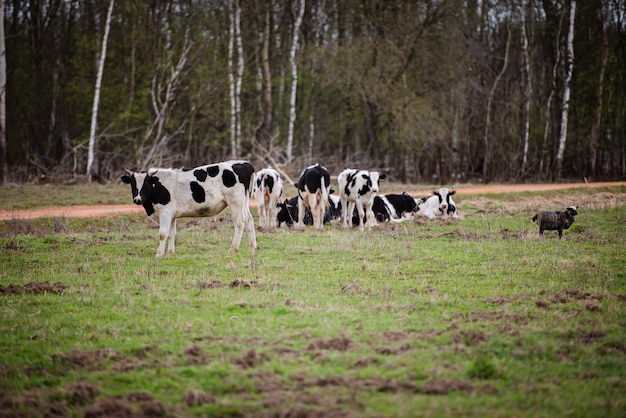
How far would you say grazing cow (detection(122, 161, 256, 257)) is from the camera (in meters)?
13.2

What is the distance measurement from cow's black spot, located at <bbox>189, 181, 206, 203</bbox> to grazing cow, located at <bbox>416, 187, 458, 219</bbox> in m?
9.66

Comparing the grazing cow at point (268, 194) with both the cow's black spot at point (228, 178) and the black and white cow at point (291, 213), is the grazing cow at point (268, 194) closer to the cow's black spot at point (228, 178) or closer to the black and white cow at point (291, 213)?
the black and white cow at point (291, 213)

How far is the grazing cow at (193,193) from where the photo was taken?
1321 cm

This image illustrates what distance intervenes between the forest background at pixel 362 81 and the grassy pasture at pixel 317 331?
74.1ft

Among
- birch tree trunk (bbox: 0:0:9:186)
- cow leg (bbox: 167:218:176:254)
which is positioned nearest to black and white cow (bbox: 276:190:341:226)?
cow leg (bbox: 167:218:176:254)

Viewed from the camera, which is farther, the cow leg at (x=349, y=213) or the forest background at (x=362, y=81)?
the forest background at (x=362, y=81)

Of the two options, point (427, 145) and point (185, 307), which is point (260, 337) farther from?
point (427, 145)

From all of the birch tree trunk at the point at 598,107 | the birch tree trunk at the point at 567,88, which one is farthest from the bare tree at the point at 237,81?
the birch tree trunk at the point at 598,107

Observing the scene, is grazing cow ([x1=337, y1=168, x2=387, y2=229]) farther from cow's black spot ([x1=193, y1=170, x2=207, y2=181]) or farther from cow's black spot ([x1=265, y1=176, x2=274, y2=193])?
cow's black spot ([x1=193, y1=170, x2=207, y2=181])

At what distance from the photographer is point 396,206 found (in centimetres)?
2198

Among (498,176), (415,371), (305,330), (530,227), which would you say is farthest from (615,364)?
(498,176)

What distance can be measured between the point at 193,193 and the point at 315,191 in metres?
5.23

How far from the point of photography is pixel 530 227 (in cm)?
1720

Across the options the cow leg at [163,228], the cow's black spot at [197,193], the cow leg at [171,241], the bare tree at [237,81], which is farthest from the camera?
the bare tree at [237,81]
